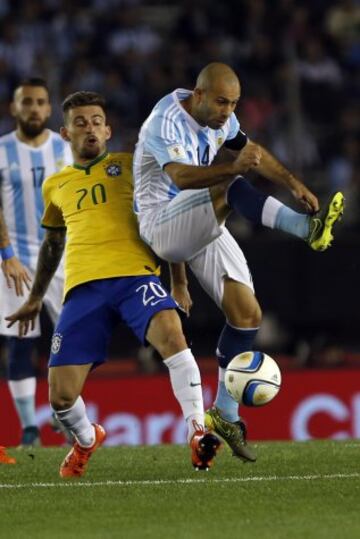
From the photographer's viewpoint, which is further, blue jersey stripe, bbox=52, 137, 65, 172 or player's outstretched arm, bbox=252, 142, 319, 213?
blue jersey stripe, bbox=52, 137, 65, 172

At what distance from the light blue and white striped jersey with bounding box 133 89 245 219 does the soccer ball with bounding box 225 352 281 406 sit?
92 cm

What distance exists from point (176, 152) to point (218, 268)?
826 mm

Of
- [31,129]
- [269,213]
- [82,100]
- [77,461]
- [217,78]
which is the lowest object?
[77,461]

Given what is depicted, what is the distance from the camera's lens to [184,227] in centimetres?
733

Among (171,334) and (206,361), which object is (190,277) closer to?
(206,361)

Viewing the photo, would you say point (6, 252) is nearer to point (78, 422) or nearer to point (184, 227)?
point (78, 422)

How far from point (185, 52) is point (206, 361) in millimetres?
3837

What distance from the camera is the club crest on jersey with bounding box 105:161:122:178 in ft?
25.8

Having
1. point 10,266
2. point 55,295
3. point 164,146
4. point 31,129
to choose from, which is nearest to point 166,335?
point 164,146

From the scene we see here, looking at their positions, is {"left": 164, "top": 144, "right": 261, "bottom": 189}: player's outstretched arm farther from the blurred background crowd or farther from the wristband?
the blurred background crowd

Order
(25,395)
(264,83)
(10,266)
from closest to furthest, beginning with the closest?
(10,266) → (25,395) → (264,83)

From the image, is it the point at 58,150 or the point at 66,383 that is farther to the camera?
the point at 58,150

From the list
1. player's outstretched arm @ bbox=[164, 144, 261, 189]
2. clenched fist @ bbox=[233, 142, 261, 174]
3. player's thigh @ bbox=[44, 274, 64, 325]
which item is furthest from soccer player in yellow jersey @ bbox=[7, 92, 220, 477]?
player's thigh @ bbox=[44, 274, 64, 325]

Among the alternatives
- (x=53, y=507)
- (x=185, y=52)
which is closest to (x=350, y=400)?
(x=185, y=52)
